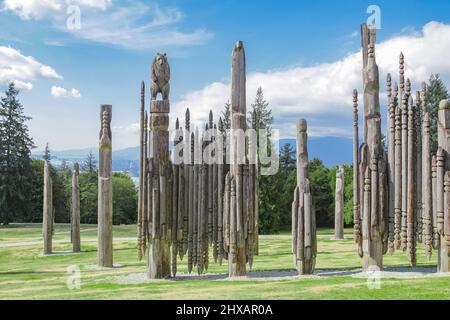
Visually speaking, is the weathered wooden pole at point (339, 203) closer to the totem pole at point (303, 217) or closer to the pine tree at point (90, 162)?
the totem pole at point (303, 217)

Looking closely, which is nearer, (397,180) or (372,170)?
(372,170)

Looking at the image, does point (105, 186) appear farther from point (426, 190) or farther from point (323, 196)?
point (323, 196)

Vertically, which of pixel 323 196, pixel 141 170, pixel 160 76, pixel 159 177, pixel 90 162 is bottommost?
pixel 323 196

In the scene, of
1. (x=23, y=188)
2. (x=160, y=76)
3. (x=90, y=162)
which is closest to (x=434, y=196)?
(x=160, y=76)

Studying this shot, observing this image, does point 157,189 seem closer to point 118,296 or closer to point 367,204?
point 118,296

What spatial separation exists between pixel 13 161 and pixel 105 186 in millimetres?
34449

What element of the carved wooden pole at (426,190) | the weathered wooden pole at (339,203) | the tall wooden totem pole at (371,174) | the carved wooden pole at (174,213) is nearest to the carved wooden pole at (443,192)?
the carved wooden pole at (426,190)

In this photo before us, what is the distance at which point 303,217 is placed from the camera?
1169 centimetres

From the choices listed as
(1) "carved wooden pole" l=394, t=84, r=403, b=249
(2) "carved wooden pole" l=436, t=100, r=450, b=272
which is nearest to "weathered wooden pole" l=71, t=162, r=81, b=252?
(1) "carved wooden pole" l=394, t=84, r=403, b=249

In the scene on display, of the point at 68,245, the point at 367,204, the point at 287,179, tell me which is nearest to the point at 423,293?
the point at 367,204

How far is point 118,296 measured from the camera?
10.2 meters

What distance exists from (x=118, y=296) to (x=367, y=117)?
631 cm

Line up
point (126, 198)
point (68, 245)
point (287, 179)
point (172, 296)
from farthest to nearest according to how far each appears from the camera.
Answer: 1. point (126, 198)
2. point (287, 179)
3. point (68, 245)
4. point (172, 296)

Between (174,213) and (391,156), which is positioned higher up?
(391,156)
